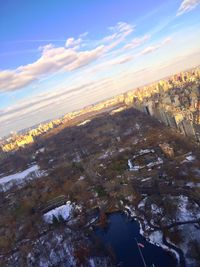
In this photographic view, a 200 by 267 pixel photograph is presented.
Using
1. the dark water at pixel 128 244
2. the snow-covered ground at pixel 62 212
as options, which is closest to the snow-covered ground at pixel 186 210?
the dark water at pixel 128 244

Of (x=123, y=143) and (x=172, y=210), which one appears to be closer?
(x=172, y=210)

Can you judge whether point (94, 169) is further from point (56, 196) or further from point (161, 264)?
point (161, 264)

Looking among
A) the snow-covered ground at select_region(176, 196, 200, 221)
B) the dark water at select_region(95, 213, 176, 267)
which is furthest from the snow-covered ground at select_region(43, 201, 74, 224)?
the snow-covered ground at select_region(176, 196, 200, 221)

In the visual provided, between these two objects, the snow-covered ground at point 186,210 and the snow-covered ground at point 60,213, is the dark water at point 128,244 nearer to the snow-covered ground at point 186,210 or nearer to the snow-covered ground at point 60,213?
the snow-covered ground at point 186,210

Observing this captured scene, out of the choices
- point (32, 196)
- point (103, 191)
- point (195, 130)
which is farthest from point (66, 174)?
point (195, 130)

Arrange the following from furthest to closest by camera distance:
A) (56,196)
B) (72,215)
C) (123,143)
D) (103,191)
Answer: (123,143) < (56,196) < (103,191) < (72,215)

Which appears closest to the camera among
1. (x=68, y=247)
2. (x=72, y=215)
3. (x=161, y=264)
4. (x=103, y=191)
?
(x=161, y=264)

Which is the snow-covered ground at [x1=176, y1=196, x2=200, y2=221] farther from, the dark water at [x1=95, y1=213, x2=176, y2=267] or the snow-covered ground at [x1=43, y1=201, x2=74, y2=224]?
the snow-covered ground at [x1=43, y1=201, x2=74, y2=224]

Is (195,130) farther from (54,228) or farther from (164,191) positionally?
(54,228)

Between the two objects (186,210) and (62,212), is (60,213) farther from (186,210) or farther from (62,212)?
(186,210)
